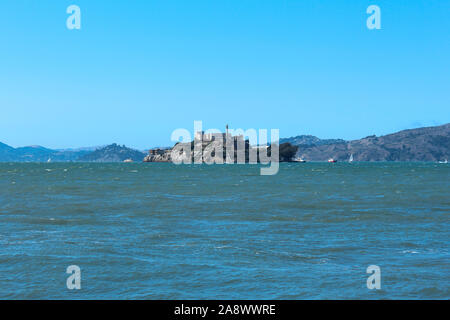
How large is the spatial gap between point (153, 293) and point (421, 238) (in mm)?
14179

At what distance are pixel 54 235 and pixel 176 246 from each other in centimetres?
680

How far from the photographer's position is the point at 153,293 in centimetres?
1379

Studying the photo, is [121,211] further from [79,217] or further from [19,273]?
[19,273]

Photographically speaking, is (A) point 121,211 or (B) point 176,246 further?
(A) point 121,211

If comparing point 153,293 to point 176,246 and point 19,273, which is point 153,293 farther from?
point 176,246

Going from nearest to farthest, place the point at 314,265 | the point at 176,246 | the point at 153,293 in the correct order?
1. the point at 153,293
2. the point at 314,265
3. the point at 176,246
